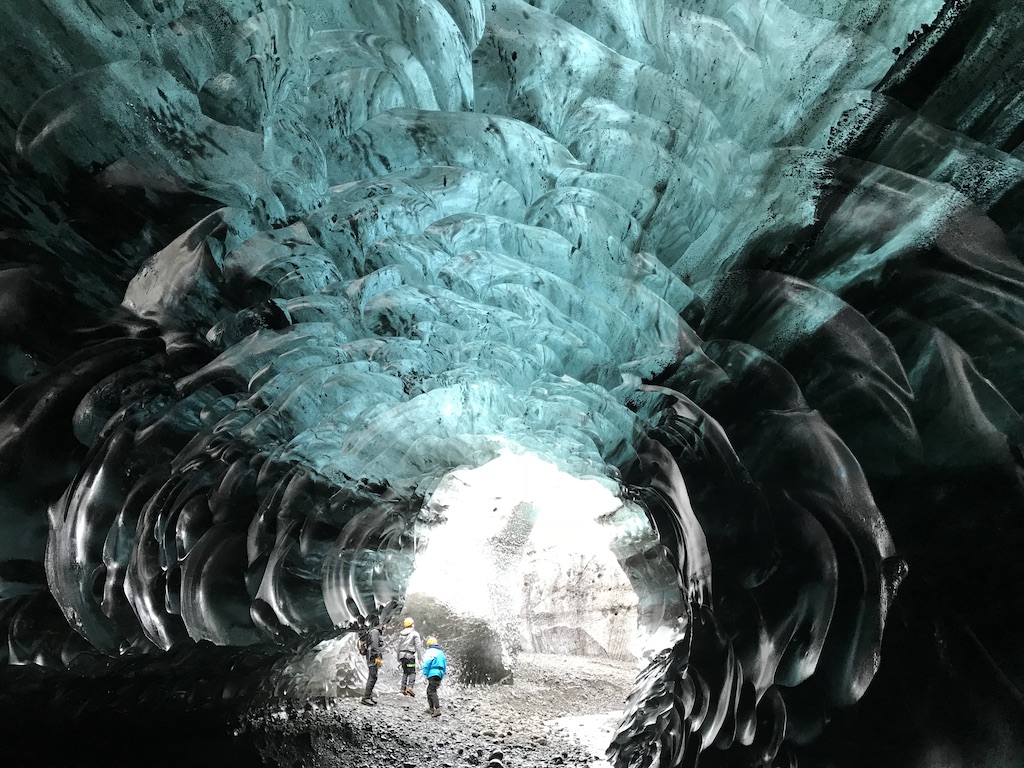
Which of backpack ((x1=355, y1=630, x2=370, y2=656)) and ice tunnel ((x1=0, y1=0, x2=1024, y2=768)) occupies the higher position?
ice tunnel ((x1=0, y1=0, x2=1024, y2=768))

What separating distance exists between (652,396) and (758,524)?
1.34 ft

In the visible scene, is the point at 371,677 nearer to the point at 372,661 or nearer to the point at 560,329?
the point at 372,661

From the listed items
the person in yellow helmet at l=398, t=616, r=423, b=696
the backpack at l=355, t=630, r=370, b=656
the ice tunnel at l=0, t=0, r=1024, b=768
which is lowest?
the backpack at l=355, t=630, r=370, b=656

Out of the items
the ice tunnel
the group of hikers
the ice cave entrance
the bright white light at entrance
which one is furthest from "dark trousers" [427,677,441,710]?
the ice tunnel

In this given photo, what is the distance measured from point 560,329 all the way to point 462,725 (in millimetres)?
1302

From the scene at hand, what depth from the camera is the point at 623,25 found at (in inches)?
60.3

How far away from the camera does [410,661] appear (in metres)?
2.36

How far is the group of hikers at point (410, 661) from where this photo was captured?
229 cm

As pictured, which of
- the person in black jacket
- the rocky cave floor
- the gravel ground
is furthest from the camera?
the person in black jacket

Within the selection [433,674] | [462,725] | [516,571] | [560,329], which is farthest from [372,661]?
[560,329]

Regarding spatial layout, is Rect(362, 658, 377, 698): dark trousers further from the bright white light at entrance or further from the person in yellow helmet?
the bright white light at entrance

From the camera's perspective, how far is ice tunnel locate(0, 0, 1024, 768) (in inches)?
50.1

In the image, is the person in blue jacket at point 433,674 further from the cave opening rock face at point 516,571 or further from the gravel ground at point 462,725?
the cave opening rock face at point 516,571

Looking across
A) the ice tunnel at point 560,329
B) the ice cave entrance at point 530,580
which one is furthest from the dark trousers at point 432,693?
the ice tunnel at point 560,329
